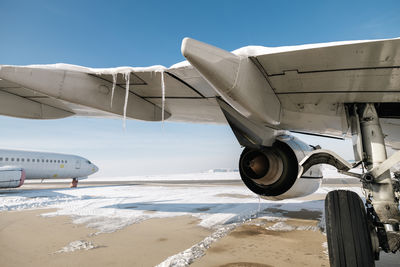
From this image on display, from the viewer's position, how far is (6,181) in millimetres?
14922

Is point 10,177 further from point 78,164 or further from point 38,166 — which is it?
point 78,164

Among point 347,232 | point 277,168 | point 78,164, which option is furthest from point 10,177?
point 347,232

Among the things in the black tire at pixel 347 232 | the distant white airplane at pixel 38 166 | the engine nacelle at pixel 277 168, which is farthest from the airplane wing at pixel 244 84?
the distant white airplane at pixel 38 166

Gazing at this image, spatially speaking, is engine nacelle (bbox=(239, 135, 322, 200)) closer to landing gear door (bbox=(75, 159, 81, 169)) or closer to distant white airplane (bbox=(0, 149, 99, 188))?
distant white airplane (bbox=(0, 149, 99, 188))

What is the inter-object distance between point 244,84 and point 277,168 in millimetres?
3458

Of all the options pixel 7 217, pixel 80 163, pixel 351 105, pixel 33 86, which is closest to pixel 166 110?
pixel 33 86

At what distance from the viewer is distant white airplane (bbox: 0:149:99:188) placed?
605 inches

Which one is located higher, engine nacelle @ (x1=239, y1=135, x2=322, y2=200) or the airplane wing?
the airplane wing

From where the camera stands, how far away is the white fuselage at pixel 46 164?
18.7 m

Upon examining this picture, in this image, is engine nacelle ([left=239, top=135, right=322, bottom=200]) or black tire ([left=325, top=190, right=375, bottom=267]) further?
engine nacelle ([left=239, top=135, right=322, bottom=200])

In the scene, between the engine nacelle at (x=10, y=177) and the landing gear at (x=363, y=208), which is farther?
the engine nacelle at (x=10, y=177)

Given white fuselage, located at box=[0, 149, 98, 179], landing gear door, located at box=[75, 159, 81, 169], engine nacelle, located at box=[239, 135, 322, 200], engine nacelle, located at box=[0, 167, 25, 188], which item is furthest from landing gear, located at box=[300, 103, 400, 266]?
landing gear door, located at box=[75, 159, 81, 169]

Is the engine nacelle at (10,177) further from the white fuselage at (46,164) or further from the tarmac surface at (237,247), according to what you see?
the tarmac surface at (237,247)

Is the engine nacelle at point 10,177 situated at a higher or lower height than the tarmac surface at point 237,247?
higher
